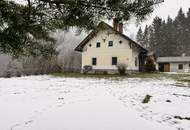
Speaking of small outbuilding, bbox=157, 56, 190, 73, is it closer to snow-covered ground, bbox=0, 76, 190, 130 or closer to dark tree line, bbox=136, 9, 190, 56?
dark tree line, bbox=136, 9, 190, 56

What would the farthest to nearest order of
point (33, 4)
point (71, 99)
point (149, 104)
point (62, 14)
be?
point (71, 99) → point (149, 104) → point (62, 14) → point (33, 4)

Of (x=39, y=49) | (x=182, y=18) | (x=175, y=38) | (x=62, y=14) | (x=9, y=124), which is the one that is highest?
(x=182, y=18)

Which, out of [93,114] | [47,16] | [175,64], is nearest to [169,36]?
[175,64]

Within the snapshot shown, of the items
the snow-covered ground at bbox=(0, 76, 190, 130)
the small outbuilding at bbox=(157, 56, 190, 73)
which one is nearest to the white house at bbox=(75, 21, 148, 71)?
the small outbuilding at bbox=(157, 56, 190, 73)

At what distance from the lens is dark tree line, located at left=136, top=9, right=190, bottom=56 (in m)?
49.7

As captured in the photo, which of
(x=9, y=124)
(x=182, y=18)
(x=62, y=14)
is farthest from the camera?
(x=182, y=18)

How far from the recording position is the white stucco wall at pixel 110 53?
23516 mm

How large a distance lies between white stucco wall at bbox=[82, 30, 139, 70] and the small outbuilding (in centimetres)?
1256

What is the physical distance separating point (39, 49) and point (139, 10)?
190cm

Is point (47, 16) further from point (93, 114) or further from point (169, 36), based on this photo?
point (169, 36)

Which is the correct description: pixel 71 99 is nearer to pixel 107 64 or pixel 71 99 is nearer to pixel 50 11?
pixel 50 11

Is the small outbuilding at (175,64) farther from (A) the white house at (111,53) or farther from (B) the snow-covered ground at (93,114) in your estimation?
(B) the snow-covered ground at (93,114)

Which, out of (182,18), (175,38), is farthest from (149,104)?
(182,18)

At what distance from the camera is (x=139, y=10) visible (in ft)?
11.4
